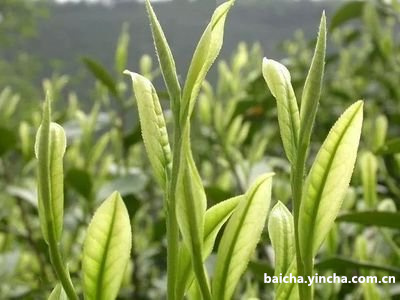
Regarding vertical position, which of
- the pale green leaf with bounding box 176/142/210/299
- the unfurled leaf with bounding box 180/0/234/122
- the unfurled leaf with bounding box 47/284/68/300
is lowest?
the unfurled leaf with bounding box 47/284/68/300

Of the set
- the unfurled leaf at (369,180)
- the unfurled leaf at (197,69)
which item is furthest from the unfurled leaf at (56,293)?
the unfurled leaf at (369,180)

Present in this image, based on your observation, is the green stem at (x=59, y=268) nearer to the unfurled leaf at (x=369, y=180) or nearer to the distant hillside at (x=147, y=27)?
the unfurled leaf at (x=369, y=180)

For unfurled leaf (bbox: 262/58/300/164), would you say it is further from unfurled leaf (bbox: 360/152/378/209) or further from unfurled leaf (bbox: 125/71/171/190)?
unfurled leaf (bbox: 360/152/378/209)

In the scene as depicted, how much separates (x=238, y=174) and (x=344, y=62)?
107 centimetres

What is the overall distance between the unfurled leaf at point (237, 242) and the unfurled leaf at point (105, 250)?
0.05m

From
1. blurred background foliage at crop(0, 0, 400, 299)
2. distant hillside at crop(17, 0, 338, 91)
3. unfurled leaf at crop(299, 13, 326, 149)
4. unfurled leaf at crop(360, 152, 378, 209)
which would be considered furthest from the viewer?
distant hillside at crop(17, 0, 338, 91)

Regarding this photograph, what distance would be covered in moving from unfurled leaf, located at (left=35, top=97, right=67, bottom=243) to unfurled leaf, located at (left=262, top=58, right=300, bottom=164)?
10 cm

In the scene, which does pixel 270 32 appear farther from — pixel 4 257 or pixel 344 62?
pixel 4 257

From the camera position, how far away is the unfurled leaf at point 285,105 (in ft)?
1.13

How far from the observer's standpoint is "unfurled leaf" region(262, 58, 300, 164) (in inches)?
13.6

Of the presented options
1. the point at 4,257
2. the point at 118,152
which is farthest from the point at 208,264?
the point at 118,152

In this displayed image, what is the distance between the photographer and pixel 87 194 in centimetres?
115

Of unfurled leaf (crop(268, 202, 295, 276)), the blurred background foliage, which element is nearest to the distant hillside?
the blurred background foliage

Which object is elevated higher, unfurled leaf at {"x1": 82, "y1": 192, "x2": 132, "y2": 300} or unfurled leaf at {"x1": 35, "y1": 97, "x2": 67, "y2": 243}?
unfurled leaf at {"x1": 35, "y1": 97, "x2": 67, "y2": 243}
